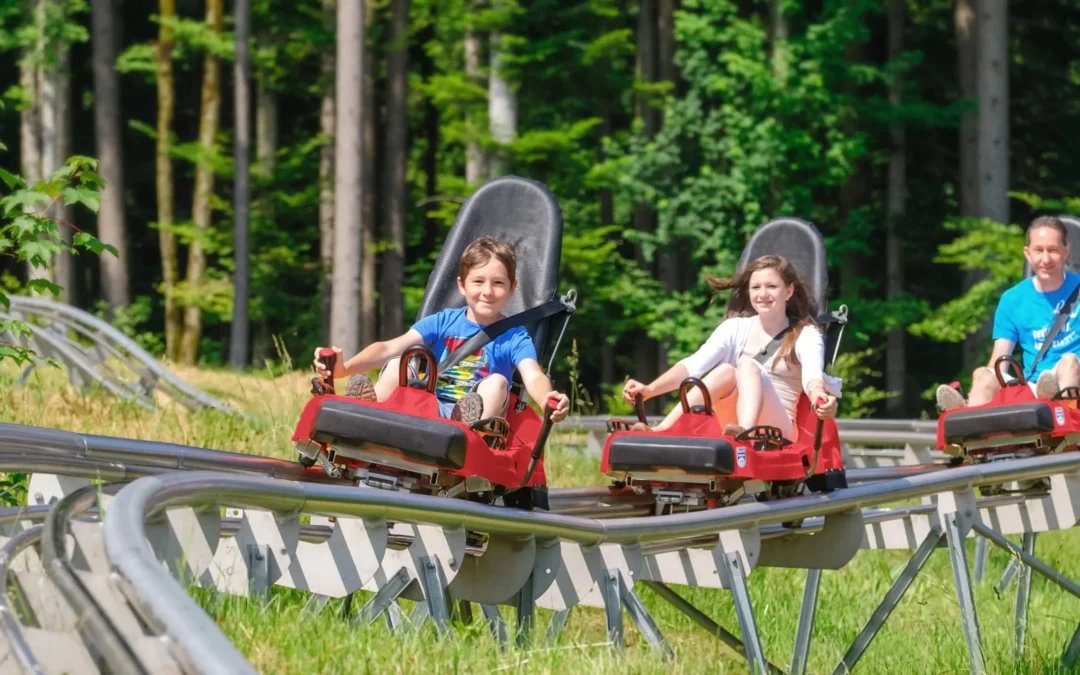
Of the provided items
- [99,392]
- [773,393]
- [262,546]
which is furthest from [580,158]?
[262,546]

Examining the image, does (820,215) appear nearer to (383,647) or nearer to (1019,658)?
(1019,658)

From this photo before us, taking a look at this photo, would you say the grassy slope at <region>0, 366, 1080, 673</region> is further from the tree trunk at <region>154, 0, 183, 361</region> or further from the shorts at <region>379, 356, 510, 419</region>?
the tree trunk at <region>154, 0, 183, 361</region>

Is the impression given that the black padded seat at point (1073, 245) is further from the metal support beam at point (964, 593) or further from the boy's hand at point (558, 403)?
the boy's hand at point (558, 403)

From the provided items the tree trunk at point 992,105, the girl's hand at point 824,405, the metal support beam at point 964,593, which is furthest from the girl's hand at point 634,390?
A: the tree trunk at point 992,105

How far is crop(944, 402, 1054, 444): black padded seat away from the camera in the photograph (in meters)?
6.99

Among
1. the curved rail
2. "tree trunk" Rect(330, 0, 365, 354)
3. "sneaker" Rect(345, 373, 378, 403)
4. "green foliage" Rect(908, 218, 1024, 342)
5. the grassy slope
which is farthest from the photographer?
"green foliage" Rect(908, 218, 1024, 342)

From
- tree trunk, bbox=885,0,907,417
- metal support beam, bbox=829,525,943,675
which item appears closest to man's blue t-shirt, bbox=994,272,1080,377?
metal support beam, bbox=829,525,943,675

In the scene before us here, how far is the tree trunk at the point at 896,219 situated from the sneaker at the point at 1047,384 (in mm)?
16792

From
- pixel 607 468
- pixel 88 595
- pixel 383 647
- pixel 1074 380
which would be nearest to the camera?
pixel 88 595

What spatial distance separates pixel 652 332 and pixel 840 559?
56.2 feet

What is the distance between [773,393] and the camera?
5.93m

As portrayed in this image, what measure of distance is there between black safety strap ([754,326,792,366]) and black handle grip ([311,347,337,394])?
201 centimetres

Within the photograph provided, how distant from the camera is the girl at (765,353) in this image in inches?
232

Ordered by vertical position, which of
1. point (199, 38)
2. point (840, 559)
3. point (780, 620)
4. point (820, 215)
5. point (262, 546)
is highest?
point (199, 38)
